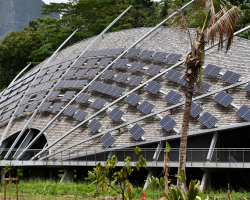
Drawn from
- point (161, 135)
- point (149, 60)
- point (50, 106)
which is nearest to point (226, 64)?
point (149, 60)

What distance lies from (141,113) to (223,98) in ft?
24.0

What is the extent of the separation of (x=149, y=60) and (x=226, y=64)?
8.16m

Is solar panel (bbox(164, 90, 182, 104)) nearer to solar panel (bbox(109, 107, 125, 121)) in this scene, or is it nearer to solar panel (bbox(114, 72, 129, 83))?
solar panel (bbox(109, 107, 125, 121))

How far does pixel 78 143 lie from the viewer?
2823 centimetres

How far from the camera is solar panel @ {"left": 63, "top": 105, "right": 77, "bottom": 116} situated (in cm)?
3083

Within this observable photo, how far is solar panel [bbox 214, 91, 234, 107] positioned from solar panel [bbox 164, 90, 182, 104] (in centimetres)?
325

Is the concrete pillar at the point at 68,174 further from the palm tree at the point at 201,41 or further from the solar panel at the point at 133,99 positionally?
the palm tree at the point at 201,41

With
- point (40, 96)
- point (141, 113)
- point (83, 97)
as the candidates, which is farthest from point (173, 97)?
point (40, 96)

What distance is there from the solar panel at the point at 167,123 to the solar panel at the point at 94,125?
19.7 ft

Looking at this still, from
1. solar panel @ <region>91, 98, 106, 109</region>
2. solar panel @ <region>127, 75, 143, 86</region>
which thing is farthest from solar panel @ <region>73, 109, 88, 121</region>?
solar panel @ <region>127, 75, 143, 86</region>

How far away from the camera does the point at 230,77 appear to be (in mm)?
27734

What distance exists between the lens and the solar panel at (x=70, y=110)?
30.8 m

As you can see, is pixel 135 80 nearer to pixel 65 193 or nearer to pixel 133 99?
pixel 133 99

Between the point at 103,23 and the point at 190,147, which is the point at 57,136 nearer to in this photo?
the point at 190,147
